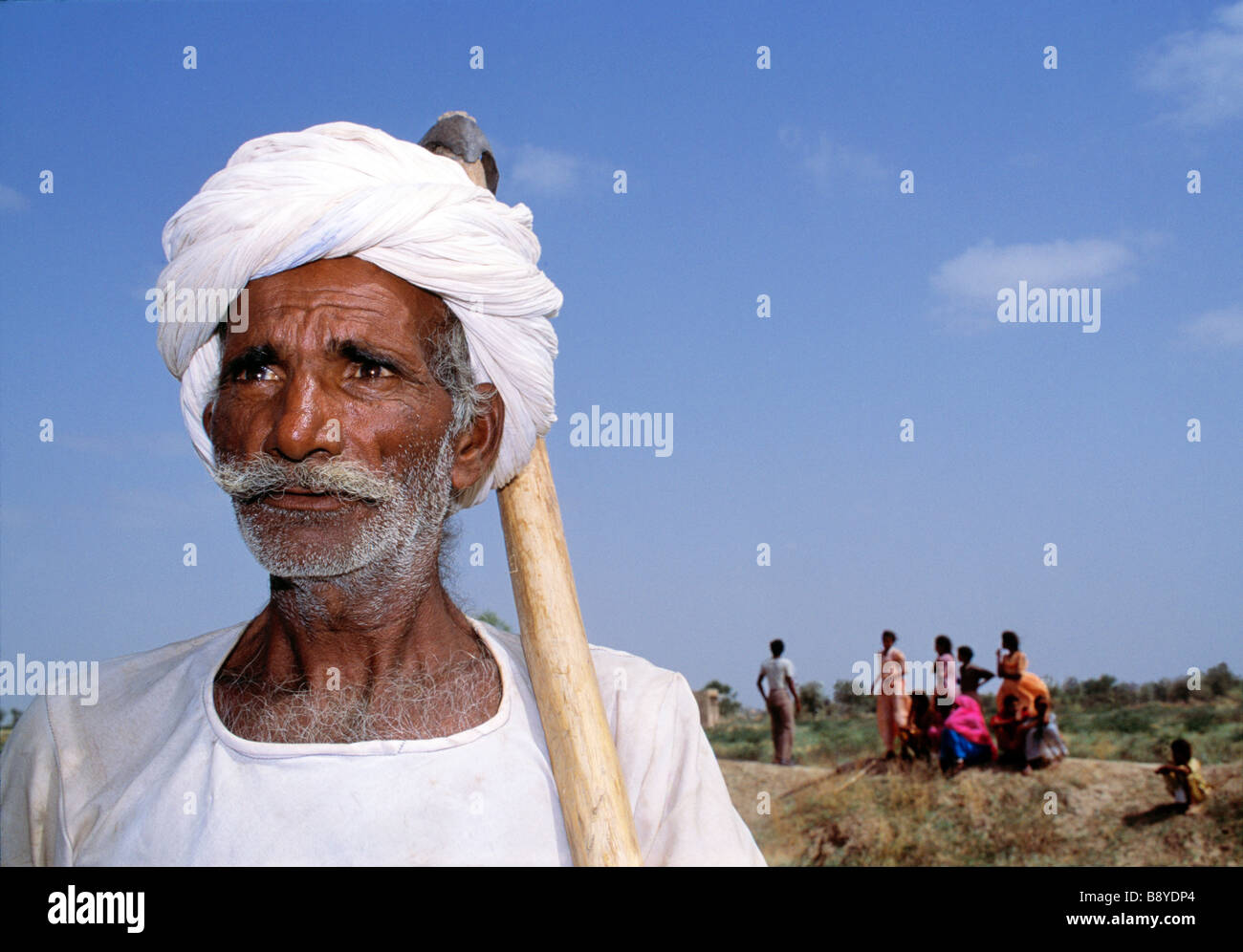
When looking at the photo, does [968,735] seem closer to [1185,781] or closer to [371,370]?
[1185,781]

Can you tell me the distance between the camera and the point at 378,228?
242cm

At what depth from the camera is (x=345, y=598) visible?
8.35 feet

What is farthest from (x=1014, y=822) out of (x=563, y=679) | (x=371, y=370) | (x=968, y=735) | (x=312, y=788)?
(x=371, y=370)

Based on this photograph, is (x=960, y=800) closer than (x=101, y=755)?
No

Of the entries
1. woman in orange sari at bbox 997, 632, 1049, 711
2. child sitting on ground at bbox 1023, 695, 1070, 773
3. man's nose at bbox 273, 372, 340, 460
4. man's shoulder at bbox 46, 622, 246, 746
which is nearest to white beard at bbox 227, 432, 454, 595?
man's nose at bbox 273, 372, 340, 460

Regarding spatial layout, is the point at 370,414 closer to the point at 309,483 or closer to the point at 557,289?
the point at 309,483

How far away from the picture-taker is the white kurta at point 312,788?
7.66 feet

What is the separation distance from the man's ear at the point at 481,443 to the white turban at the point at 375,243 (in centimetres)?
2

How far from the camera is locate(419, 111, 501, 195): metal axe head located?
2732mm

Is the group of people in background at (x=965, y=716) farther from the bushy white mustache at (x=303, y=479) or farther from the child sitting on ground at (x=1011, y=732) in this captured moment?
the bushy white mustache at (x=303, y=479)

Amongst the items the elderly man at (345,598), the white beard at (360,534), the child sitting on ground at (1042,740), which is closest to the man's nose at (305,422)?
the elderly man at (345,598)

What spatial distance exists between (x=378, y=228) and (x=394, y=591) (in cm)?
83

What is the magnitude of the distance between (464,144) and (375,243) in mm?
456
